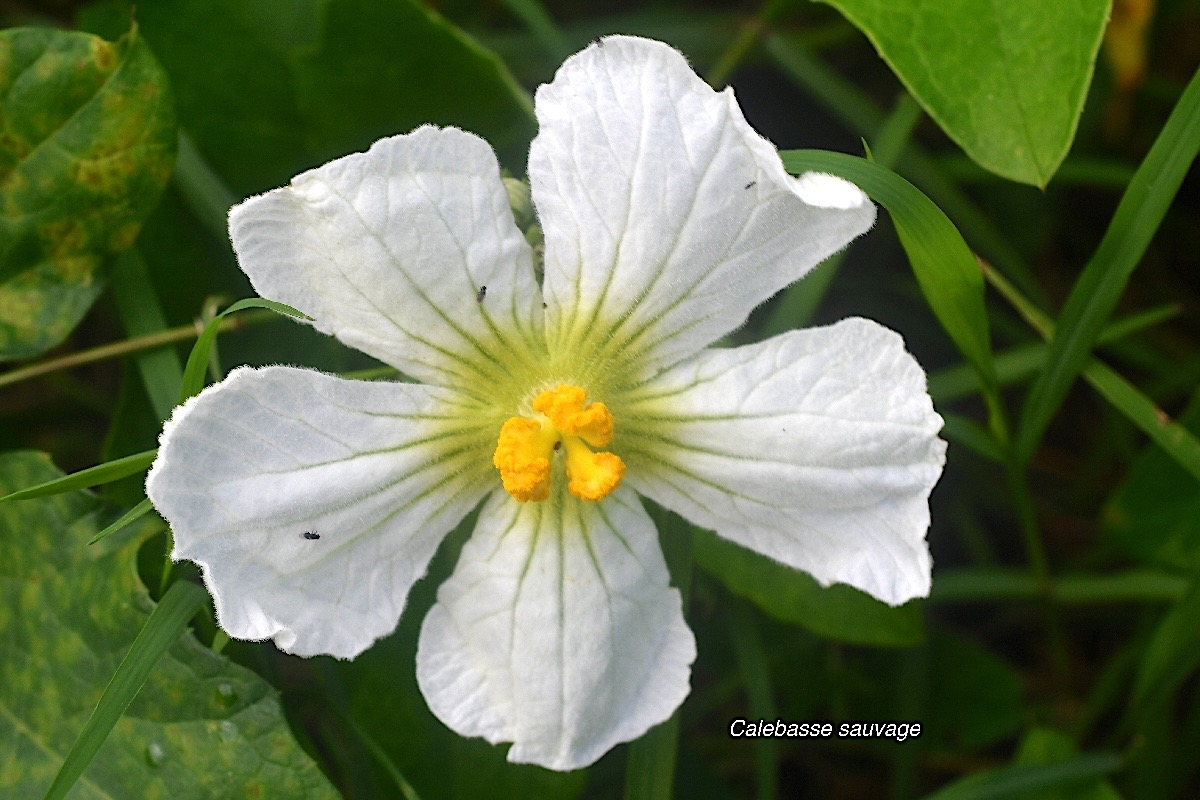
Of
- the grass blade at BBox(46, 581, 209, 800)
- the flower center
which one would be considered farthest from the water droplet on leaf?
the flower center

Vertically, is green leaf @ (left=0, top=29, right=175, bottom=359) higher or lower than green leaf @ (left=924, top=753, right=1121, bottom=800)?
higher

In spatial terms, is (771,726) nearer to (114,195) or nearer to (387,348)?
(387,348)

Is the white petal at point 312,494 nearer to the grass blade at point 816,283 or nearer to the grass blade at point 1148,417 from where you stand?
the grass blade at point 816,283

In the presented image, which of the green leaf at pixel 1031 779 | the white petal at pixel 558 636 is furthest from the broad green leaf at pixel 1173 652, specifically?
the white petal at pixel 558 636

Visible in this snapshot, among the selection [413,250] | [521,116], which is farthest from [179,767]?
[521,116]

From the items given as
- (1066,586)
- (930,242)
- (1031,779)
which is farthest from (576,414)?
(1066,586)

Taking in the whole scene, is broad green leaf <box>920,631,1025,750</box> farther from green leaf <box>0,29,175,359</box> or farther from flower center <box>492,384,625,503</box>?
green leaf <box>0,29,175,359</box>
